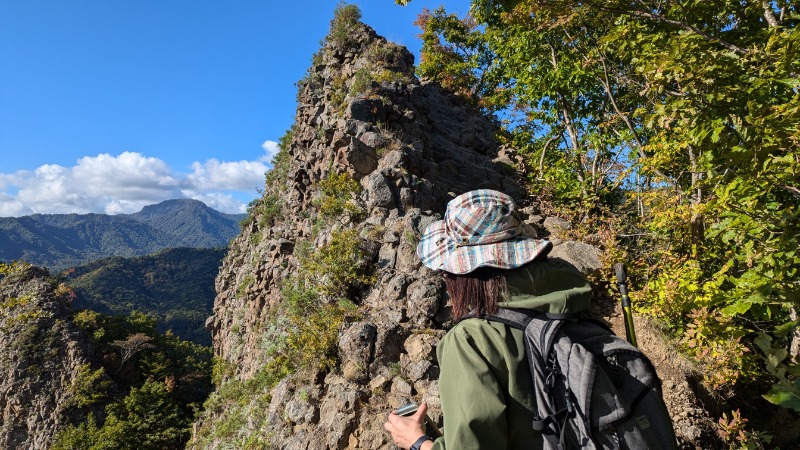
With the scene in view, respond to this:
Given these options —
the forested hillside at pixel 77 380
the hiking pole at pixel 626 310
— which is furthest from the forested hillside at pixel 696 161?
the forested hillside at pixel 77 380

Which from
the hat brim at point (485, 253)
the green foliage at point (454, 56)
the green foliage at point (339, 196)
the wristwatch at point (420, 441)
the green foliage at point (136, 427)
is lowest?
the green foliage at point (136, 427)

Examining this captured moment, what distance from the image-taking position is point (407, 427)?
1962 millimetres

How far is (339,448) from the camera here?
5.51 metres

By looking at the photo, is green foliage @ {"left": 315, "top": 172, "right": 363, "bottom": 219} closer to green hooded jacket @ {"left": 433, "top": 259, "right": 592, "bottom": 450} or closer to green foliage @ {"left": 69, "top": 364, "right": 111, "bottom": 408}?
green hooded jacket @ {"left": 433, "top": 259, "right": 592, "bottom": 450}

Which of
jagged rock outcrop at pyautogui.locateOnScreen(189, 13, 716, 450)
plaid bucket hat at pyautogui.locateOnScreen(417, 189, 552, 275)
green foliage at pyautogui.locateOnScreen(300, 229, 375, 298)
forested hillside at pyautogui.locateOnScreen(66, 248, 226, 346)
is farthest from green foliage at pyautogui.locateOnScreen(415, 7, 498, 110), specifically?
forested hillside at pyautogui.locateOnScreen(66, 248, 226, 346)

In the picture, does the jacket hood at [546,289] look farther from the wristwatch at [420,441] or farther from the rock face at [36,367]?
the rock face at [36,367]

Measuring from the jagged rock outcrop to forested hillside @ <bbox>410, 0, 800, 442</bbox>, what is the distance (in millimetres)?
1684

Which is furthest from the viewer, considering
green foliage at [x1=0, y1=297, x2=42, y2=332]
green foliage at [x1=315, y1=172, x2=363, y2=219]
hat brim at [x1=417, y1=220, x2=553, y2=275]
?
green foliage at [x1=0, y1=297, x2=42, y2=332]

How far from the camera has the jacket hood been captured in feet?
5.27

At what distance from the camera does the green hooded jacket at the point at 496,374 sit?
4.96ft

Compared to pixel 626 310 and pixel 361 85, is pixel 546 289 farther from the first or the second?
pixel 361 85

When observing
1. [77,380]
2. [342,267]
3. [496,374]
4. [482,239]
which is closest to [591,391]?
[496,374]

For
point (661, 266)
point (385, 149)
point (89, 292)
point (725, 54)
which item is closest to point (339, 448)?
point (661, 266)

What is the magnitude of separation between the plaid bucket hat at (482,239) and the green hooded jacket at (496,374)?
0.08 metres
